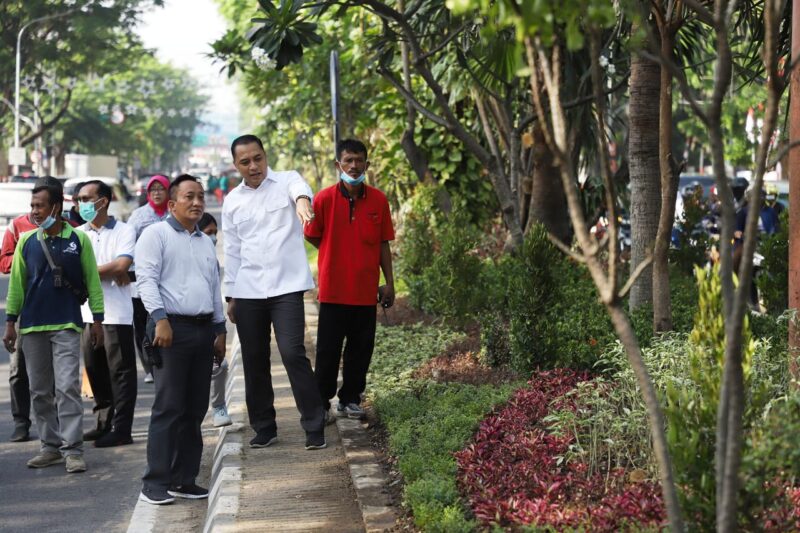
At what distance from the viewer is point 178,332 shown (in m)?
6.48

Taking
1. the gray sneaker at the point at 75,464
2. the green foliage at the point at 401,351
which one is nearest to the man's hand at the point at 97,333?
the gray sneaker at the point at 75,464

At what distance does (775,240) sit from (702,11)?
25.7 ft

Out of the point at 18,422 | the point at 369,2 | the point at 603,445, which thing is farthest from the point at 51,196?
the point at 603,445

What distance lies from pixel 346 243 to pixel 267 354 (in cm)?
86

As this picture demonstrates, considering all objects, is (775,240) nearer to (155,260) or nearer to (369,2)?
(369,2)

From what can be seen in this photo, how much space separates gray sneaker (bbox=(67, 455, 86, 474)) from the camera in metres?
7.45

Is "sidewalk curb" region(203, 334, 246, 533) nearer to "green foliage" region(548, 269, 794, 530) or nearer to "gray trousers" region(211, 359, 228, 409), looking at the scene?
"gray trousers" region(211, 359, 228, 409)

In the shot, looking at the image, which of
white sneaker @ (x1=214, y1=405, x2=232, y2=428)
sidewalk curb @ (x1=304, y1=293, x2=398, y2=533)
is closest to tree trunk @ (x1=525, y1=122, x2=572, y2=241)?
white sneaker @ (x1=214, y1=405, x2=232, y2=428)

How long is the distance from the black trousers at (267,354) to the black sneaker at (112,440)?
53.8 inches

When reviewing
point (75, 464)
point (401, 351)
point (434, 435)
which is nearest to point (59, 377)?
point (75, 464)

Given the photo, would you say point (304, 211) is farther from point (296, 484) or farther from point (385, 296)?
point (296, 484)

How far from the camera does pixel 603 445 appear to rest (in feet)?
18.9

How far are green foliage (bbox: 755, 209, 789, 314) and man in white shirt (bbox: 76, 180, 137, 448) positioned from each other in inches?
205

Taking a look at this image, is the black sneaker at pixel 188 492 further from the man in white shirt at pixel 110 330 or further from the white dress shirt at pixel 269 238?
the man in white shirt at pixel 110 330
